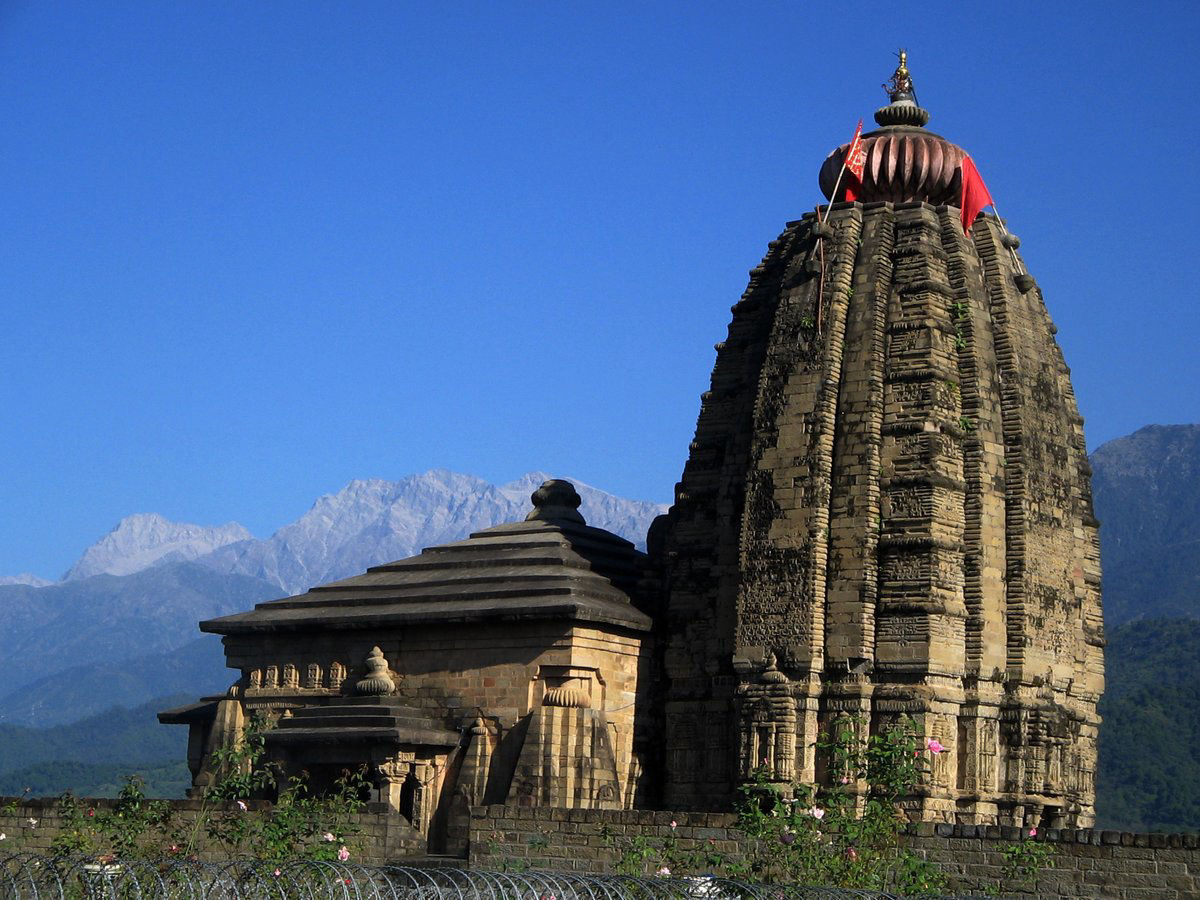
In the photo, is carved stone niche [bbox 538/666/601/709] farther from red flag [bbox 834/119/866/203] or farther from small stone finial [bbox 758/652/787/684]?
red flag [bbox 834/119/866/203]

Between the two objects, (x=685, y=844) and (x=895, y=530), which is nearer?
(x=685, y=844)

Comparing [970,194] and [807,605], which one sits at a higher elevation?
[970,194]

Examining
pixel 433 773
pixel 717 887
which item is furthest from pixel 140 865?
pixel 433 773

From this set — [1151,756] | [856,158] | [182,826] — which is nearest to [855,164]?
[856,158]

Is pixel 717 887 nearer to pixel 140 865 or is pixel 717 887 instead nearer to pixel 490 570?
pixel 140 865

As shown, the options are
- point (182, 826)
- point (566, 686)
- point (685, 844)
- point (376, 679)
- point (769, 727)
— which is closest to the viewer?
point (685, 844)

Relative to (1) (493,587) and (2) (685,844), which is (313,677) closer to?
(1) (493,587)

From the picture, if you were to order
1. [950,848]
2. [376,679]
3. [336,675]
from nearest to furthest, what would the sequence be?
[950,848]
[376,679]
[336,675]

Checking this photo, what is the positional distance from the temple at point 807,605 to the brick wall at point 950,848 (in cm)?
480

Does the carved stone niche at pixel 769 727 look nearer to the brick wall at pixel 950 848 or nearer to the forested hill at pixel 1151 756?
the brick wall at pixel 950 848

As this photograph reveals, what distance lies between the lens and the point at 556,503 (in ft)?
132

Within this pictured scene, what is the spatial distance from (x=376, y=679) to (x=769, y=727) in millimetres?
7032

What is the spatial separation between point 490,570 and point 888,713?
805 cm

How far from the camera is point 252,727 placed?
31312mm
